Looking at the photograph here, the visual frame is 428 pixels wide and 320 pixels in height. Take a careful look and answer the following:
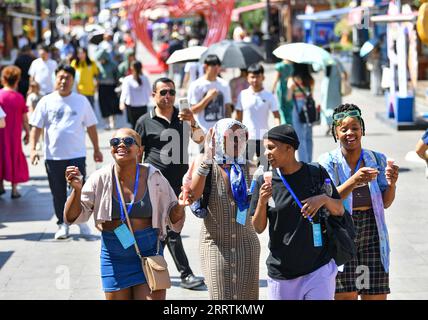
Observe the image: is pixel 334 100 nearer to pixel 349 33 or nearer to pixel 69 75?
pixel 69 75

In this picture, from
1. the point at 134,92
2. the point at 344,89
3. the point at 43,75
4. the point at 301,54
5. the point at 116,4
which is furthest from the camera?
the point at 116,4

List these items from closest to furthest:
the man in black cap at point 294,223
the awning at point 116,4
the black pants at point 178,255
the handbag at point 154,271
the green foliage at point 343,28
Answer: the man in black cap at point 294,223
the handbag at point 154,271
the black pants at point 178,255
the green foliage at point 343,28
the awning at point 116,4

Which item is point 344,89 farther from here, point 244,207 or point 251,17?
point 251,17

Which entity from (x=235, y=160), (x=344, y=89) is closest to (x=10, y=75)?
(x=344, y=89)

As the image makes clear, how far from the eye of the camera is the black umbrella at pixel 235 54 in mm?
14031

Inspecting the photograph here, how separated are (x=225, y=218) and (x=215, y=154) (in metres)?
0.41

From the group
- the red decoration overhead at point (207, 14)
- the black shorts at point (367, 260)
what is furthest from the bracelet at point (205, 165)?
the red decoration overhead at point (207, 14)

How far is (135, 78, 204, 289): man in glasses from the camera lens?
8219 millimetres

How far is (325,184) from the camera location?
5.64m

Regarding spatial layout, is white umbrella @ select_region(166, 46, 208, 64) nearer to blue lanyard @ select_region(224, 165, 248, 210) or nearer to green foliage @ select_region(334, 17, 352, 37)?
blue lanyard @ select_region(224, 165, 248, 210)

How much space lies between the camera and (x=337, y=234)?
5.64 metres

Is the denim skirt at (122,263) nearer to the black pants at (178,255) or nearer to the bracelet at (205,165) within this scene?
the bracelet at (205,165)

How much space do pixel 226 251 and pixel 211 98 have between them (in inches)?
210

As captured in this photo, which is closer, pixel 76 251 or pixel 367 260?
pixel 367 260
